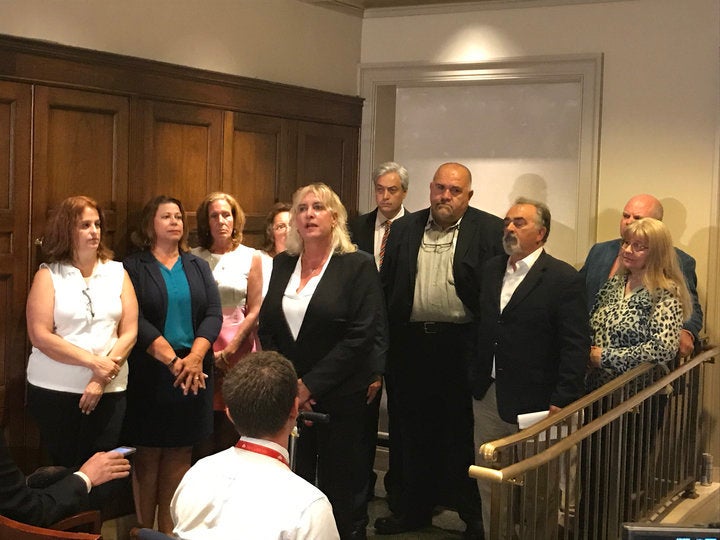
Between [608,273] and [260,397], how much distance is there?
2.79 metres

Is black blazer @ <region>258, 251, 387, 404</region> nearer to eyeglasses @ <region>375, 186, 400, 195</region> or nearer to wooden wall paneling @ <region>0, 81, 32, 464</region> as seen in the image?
wooden wall paneling @ <region>0, 81, 32, 464</region>

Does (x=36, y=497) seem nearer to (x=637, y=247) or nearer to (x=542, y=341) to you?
(x=542, y=341)

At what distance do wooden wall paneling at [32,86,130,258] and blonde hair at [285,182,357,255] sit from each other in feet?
2.83

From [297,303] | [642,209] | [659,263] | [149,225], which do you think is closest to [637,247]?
[659,263]

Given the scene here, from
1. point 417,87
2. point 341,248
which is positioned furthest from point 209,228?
point 417,87

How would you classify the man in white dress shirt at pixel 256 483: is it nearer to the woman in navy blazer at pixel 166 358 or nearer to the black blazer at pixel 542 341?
the black blazer at pixel 542 341

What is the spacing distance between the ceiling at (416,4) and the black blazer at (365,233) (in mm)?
1507

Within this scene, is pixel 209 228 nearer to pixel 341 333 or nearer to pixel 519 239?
pixel 341 333

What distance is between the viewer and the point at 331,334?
4008mm

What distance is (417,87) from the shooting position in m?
6.57

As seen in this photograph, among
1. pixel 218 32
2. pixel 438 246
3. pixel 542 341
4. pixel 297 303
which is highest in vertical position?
pixel 218 32

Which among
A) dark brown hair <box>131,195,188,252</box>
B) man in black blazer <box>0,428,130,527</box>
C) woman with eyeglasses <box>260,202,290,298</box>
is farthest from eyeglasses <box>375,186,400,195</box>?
man in black blazer <box>0,428,130,527</box>

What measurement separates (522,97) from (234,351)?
2.67 metres

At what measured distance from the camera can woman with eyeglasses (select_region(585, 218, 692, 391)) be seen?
4262 millimetres
